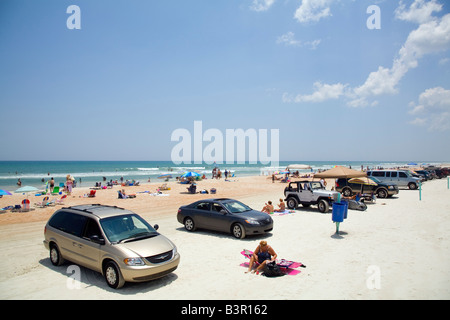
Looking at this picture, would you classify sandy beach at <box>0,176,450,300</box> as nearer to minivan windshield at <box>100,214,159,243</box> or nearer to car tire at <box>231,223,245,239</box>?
car tire at <box>231,223,245,239</box>

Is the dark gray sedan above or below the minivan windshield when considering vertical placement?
below

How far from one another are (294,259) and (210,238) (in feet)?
11.5

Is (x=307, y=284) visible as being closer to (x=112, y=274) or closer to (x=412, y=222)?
(x=112, y=274)

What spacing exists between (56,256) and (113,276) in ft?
8.07

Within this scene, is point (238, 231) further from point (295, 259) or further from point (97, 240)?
point (97, 240)

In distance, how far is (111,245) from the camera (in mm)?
6152

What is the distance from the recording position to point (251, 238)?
10.4 m

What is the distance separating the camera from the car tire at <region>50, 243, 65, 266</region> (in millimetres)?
7430

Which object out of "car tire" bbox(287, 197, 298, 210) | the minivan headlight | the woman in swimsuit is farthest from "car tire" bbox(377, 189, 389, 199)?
the minivan headlight

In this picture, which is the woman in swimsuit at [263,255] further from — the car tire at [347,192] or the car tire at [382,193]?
the car tire at [382,193]

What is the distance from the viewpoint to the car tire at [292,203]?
17.0m

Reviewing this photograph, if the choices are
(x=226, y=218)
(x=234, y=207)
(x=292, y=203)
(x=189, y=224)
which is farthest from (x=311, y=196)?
(x=189, y=224)

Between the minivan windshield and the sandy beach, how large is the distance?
1.02m
